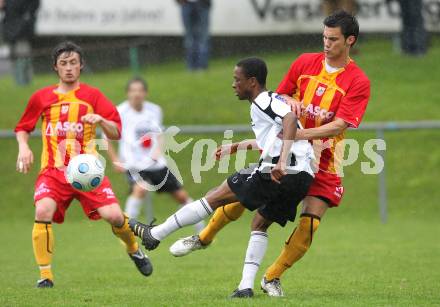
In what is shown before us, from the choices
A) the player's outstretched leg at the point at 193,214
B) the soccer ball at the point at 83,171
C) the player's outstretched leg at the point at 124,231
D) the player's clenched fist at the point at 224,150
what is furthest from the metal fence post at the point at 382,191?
the player's outstretched leg at the point at 193,214

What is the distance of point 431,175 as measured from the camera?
15.7 meters

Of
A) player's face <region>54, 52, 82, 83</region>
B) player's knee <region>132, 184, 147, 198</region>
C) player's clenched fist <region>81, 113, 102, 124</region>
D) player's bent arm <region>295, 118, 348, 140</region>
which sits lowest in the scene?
player's knee <region>132, 184, 147, 198</region>

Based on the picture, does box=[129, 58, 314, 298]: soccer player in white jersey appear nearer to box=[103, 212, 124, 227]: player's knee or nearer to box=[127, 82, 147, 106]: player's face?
box=[103, 212, 124, 227]: player's knee

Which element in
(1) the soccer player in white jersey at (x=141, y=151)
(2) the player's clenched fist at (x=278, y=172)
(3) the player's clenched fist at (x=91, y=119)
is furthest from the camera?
(1) the soccer player in white jersey at (x=141, y=151)

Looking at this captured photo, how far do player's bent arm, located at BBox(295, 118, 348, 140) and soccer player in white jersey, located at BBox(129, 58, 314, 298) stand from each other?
85mm

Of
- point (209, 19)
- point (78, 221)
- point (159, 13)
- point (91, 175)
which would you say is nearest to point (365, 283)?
point (91, 175)

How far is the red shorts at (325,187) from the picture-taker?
8203 mm

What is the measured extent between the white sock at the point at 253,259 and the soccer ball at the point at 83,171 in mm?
1533

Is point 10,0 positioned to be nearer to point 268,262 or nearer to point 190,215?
point 268,262

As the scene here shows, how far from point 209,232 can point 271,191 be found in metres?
0.85

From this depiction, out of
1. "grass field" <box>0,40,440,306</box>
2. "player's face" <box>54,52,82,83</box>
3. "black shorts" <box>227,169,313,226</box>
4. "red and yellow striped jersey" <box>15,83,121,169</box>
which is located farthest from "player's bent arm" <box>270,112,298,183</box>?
"player's face" <box>54,52,82,83</box>

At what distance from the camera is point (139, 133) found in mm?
14188

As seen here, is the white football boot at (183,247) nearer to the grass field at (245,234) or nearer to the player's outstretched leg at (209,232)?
the player's outstretched leg at (209,232)

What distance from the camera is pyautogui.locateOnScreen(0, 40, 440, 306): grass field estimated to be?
27.5 feet
